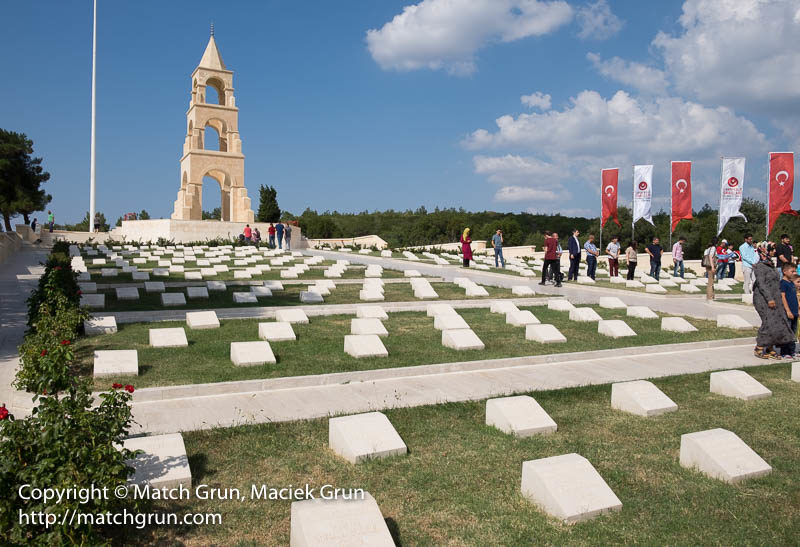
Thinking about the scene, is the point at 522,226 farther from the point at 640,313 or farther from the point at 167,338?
the point at 167,338

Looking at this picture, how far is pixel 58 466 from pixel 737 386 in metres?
6.84

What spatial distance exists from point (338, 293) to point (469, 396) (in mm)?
8772

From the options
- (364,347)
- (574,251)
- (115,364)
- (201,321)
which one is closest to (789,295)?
(364,347)

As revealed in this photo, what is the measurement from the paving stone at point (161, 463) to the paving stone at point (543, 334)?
6.55 meters

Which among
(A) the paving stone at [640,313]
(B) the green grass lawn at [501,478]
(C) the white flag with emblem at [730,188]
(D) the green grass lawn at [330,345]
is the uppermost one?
(C) the white flag with emblem at [730,188]

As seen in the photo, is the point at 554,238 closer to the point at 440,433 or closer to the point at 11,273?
the point at 440,433

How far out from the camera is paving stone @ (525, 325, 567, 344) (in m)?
9.87

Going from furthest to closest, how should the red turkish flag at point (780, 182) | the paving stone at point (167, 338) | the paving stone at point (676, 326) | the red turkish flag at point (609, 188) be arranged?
the red turkish flag at point (609, 188) < the red turkish flag at point (780, 182) < the paving stone at point (676, 326) < the paving stone at point (167, 338)

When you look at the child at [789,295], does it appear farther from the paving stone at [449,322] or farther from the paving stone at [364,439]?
the paving stone at [364,439]

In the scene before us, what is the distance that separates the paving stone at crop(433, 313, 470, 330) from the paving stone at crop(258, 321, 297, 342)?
2562 millimetres

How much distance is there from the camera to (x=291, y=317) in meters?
10.9

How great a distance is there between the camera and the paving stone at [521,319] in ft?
36.6

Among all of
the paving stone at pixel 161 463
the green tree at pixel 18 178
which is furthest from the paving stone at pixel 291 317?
the green tree at pixel 18 178

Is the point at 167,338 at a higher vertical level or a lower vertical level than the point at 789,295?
lower
